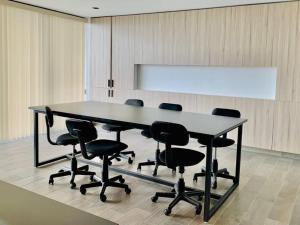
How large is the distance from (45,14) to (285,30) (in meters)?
4.47

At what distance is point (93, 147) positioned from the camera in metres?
3.53

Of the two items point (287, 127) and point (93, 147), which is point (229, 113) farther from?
point (93, 147)

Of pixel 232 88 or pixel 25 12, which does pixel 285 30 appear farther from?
pixel 25 12

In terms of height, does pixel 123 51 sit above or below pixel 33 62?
above

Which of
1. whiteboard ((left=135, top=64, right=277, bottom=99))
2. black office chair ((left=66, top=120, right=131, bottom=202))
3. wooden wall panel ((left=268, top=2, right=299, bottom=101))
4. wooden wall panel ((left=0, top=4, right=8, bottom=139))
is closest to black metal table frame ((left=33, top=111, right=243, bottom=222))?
black office chair ((left=66, top=120, right=131, bottom=202))

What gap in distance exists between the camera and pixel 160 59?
21.2ft

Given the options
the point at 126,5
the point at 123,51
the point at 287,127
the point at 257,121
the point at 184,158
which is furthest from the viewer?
the point at 123,51

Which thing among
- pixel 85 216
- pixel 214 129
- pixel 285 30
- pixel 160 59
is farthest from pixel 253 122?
pixel 85 216

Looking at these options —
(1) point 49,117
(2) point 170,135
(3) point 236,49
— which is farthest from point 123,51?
(2) point 170,135

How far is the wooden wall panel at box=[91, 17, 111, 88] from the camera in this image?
7.10m

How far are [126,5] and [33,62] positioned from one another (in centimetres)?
214

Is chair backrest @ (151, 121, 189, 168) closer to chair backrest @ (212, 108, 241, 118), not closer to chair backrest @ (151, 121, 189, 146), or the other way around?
chair backrest @ (151, 121, 189, 146)

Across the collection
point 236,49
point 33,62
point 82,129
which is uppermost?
point 236,49

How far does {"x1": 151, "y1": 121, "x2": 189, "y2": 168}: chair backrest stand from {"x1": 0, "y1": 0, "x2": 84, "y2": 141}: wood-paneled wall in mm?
3753
